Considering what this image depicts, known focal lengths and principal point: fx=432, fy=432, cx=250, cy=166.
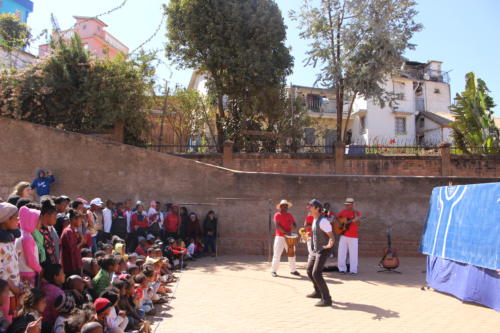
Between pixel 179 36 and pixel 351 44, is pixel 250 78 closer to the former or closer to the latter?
pixel 179 36

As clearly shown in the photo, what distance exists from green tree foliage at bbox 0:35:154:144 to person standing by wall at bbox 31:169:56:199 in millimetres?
4290

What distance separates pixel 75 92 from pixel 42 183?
17.3 feet

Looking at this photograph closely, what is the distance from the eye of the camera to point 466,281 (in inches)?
300

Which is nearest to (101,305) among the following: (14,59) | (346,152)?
(346,152)

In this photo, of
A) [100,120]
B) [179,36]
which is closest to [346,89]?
[179,36]

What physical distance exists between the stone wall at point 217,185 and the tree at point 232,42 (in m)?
6.27

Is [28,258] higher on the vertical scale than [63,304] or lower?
higher

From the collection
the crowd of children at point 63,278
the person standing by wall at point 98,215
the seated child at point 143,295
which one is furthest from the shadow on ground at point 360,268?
the seated child at point 143,295

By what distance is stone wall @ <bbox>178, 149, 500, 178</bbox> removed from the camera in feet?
56.6

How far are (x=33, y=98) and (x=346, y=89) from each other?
13586mm

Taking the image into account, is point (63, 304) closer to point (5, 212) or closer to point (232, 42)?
point (5, 212)

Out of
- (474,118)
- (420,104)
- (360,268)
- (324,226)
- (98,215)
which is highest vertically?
(420,104)

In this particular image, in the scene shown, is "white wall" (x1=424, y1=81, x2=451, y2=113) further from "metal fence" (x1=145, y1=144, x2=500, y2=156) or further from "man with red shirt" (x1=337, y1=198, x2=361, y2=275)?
"man with red shirt" (x1=337, y1=198, x2=361, y2=275)

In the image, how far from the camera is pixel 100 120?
17.1m
